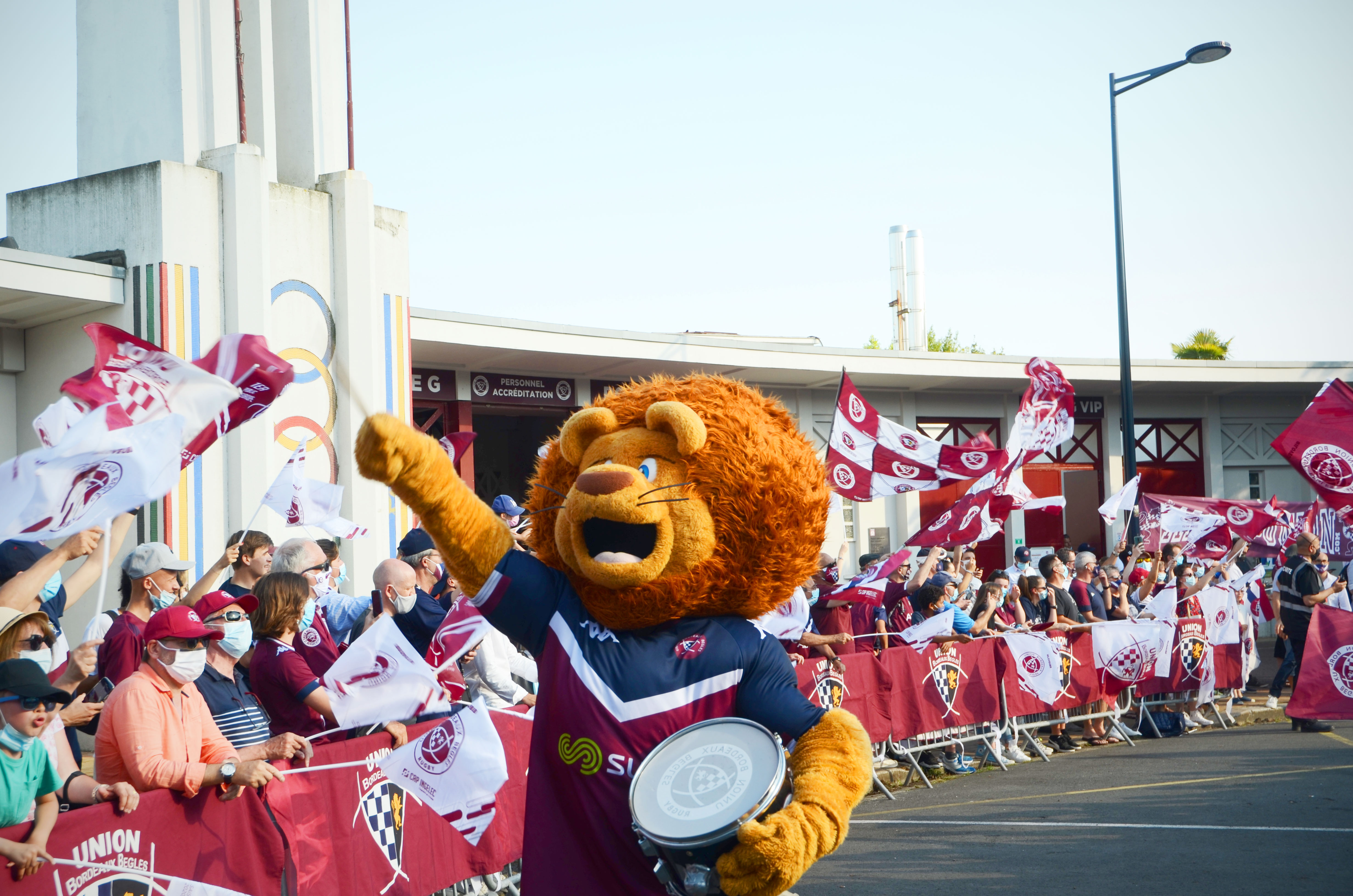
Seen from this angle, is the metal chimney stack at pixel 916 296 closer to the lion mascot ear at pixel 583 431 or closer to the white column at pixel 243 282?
the white column at pixel 243 282

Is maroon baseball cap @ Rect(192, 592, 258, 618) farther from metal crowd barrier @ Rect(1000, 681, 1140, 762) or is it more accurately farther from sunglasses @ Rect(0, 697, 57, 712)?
metal crowd barrier @ Rect(1000, 681, 1140, 762)

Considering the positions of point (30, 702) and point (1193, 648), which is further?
point (1193, 648)

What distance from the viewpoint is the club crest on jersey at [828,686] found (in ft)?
30.1

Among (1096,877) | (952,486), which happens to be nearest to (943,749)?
(1096,877)

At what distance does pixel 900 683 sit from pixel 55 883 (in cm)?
710

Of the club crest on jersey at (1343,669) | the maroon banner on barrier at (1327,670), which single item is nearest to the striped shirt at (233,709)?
the maroon banner on barrier at (1327,670)

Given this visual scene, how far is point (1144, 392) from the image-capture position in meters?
23.2

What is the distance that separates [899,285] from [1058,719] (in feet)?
84.3

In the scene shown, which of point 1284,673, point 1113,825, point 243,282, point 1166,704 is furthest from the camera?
point 1284,673

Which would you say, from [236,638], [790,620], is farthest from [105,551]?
[790,620]

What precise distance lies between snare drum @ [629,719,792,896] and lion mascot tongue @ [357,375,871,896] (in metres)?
0.18

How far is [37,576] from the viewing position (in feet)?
16.0

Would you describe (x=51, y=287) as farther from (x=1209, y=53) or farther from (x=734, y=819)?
(x=1209, y=53)

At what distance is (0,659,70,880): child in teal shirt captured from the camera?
3920mm
